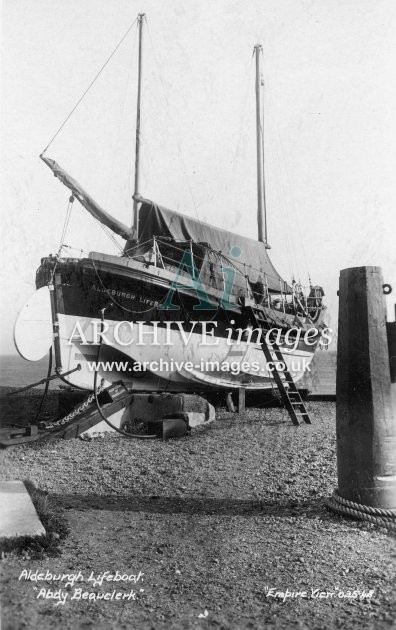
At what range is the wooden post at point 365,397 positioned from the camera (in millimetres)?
4211

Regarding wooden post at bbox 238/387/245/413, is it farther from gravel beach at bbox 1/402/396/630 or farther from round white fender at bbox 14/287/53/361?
gravel beach at bbox 1/402/396/630

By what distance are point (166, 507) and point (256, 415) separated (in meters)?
7.44

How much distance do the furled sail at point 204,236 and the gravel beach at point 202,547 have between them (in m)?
8.13

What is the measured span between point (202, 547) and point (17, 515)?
1414 millimetres

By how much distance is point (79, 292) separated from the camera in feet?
37.8

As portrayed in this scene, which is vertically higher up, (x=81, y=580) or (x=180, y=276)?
(x=180, y=276)

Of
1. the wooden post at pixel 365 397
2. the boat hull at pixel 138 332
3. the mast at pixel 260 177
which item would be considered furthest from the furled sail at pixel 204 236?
the wooden post at pixel 365 397

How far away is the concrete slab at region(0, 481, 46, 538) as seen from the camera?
3.42 meters

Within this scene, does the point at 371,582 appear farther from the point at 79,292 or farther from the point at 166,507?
the point at 79,292

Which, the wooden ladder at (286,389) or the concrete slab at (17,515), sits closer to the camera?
the concrete slab at (17,515)

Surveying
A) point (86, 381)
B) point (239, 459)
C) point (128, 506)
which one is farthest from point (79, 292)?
point (128, 506)

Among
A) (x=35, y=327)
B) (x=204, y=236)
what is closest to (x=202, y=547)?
(x=35, y=327)

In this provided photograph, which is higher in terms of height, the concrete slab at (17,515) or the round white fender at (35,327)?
the round white fender at (35,327)

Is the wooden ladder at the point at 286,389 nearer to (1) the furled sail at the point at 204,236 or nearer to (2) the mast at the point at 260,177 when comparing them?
(1) the furled sail at the point at 204,236
